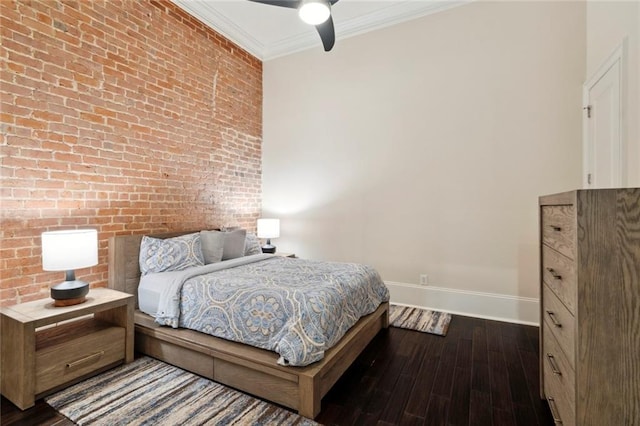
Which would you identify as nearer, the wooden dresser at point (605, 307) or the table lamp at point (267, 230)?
the wooden dresser at point (605, 307)

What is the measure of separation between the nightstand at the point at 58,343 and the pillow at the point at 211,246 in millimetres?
888

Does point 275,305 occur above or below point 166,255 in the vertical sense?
below

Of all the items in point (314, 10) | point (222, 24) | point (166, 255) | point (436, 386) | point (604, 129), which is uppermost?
point (222, 24)

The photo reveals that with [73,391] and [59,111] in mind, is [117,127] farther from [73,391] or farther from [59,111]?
[73,391]

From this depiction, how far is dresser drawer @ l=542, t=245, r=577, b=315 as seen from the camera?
1.19 m

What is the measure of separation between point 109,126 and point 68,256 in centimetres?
135

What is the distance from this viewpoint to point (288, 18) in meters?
3.84

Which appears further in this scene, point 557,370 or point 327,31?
point 327,31

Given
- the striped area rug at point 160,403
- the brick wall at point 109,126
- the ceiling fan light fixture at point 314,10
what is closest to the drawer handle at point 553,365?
the striped area rug at point 160,403

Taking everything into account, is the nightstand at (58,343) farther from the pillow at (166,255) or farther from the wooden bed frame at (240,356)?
the pillow at (166,255)

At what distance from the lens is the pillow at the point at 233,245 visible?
3.43 metres

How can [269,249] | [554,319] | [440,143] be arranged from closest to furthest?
[554,319] → [440,143] → [269,249]

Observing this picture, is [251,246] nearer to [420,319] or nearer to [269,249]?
[269,249]

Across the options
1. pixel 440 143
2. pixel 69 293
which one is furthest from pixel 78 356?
pixel 440 143
